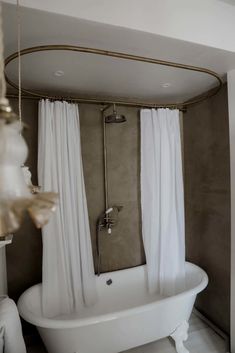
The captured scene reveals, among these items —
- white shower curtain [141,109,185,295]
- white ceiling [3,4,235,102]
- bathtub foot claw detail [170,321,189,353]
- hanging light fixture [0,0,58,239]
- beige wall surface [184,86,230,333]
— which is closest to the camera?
hanging light fixture [0,0,58,239]

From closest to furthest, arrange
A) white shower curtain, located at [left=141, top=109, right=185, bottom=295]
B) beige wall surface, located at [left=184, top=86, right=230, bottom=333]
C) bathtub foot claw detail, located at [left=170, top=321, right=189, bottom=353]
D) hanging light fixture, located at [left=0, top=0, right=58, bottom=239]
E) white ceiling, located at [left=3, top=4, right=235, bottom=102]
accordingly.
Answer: hanging light fixture, located at [left=0, top=0, right=58, bottom=239], white ceiling, located at [left=3, top=4, right=235, bottom=102], bathtub foot claw detail, located at [left=170, top=321, right=189, bottom=353], beige wall surface, located at [left=184, top=86, right=230, bottom=333], white shower curtain, located at [left=141, top=109, right=185, bottom=295]

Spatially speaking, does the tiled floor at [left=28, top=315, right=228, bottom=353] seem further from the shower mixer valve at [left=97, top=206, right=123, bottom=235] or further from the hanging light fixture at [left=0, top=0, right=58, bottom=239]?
the hanging light fixture at [left=0, top=0, right=58, bottom=239]

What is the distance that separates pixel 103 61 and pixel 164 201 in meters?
1.47

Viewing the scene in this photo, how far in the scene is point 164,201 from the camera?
8.18 feet

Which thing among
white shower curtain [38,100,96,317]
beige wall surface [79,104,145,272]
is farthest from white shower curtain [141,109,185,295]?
white shower curtain [38,100,96,317]

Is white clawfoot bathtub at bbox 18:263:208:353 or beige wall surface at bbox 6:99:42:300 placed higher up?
beige wall surface at bbox 6:99:42:300

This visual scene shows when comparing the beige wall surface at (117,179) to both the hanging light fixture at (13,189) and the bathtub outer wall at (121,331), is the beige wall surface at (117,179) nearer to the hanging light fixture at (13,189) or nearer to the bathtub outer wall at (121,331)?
the bathtub outer wall at (121,331)

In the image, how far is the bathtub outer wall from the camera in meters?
1.72

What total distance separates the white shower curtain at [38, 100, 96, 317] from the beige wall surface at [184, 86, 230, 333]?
1293mm

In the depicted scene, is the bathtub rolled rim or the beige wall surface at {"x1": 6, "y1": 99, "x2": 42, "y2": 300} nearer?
the bathtub rolled rim

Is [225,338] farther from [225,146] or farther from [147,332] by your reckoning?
[225,146]

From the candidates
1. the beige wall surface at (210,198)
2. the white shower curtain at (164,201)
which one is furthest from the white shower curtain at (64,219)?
the beige wall surface at (210,198)

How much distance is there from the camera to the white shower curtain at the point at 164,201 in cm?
Result: 251

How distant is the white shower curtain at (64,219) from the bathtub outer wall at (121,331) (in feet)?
1.30
